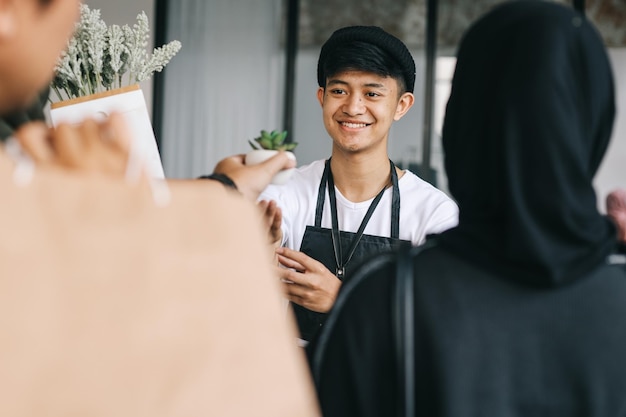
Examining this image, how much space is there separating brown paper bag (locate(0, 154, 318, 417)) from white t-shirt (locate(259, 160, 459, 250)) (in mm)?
1497

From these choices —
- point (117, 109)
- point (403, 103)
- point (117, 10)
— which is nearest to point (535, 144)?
point (117, 109)

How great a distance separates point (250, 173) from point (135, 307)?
0.50 metres

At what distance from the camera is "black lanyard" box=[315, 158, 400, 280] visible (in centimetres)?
194

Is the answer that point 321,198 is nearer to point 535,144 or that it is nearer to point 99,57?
point 99,57

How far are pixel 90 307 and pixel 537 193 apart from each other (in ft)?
2.18

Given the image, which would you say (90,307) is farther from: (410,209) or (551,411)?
(410,209)

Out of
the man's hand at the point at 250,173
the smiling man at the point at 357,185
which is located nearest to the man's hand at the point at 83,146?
the man's hand at the point at 250,173

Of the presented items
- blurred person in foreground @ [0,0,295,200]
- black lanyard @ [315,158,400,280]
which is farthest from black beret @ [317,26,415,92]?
blurred person in foreground @ [0,0,295,200]

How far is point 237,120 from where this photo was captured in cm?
544

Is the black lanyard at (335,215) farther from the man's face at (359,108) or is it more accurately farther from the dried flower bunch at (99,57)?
→ the dried flower bunch at (99,57)

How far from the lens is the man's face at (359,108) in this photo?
209cm

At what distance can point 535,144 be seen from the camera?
37.0 inches

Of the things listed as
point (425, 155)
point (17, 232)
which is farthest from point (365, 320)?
point (425, 155)

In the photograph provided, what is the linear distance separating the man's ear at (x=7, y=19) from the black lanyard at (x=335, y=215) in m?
1.52
